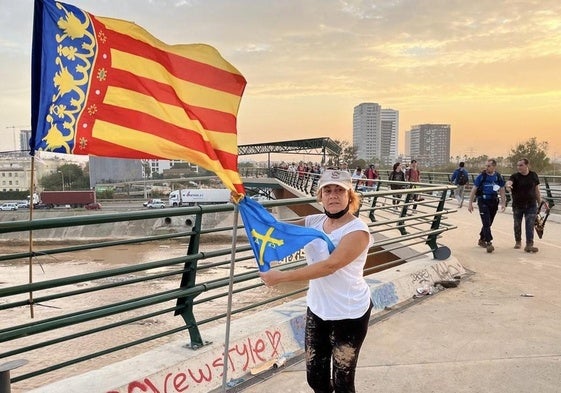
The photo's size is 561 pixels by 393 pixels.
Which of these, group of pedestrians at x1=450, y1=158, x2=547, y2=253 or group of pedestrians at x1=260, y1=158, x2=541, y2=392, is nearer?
group of pedestrians at x1=260, y1=158, x2=541, y2=392

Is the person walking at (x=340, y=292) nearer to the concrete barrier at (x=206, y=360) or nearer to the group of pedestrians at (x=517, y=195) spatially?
the concrete barrier at (x=206, y=360)

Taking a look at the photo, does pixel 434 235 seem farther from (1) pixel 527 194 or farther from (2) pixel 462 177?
(2) pixel 462 177

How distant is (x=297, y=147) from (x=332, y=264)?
61899 millimetres

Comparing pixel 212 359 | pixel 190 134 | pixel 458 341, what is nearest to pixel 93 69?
pixel 190 134

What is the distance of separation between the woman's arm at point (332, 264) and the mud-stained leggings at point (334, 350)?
40 centimetres

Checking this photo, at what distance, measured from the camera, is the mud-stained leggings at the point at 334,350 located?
245 cm

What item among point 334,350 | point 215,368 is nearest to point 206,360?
point 215,368

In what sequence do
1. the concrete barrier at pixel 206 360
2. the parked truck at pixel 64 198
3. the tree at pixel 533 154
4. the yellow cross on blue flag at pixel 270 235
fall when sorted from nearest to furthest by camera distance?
the yellow cross on blue flag at pixel 270 235, the concrete barrier at pixel 206 360, the tree at pixel 533 154, the parked truck at pixel 64 198

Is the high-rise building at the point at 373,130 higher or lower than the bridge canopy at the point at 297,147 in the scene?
higher

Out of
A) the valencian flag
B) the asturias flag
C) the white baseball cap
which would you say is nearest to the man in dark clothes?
the white baseball cap

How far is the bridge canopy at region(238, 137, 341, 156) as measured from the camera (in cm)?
5500

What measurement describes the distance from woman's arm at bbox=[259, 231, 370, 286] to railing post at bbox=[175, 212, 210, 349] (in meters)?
1.44

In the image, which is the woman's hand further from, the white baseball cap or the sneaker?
the sneaker

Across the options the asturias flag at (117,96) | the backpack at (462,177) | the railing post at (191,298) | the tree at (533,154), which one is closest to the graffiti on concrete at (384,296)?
the railing post at (191,298)
